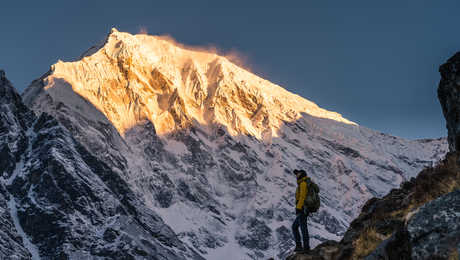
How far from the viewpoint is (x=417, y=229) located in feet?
36.1

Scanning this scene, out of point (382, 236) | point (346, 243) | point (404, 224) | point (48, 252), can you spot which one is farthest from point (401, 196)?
point (48, 252)

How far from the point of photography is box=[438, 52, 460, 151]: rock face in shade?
17516 mm

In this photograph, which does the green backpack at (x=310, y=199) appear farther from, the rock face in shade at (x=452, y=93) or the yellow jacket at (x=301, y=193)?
the rock face in shade at (x=452, y=93)

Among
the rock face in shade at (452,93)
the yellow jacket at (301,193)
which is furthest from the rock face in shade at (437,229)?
the yellow jacket at (301,193)

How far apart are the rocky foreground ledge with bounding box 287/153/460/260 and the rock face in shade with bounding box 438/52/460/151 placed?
186 centimetres

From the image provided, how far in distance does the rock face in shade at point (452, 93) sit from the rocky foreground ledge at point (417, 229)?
186cm

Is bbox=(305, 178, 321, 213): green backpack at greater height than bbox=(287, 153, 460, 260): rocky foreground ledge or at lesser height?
greater

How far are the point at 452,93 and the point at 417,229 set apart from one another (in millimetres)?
8138

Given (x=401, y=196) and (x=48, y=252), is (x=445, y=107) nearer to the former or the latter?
(x=401, y=196)

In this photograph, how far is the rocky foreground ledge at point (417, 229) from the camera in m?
10.6

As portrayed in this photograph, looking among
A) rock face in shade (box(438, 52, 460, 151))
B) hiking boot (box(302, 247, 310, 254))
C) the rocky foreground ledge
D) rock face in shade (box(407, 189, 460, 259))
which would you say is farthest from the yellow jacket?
rock face in shade (box(407, 189, 460, 259))

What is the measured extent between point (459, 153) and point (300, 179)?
492 centimetres

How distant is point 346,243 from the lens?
56.6 feet

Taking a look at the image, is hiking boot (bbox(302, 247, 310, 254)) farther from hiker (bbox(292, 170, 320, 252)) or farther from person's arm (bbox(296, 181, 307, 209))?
person's arm (bbox(296, 181, 307, 209))
